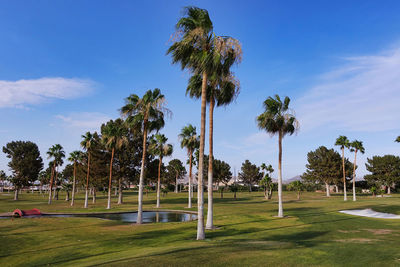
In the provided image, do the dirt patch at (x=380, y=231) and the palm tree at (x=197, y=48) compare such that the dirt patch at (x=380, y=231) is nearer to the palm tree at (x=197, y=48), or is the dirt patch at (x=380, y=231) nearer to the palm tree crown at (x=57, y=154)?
the palm tree at (x=197, y=48)

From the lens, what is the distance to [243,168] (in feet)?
497

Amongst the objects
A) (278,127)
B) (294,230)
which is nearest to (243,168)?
(278,127)

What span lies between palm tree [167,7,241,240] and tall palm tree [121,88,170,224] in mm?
10474

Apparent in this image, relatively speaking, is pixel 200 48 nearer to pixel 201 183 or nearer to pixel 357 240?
pixel 201 183

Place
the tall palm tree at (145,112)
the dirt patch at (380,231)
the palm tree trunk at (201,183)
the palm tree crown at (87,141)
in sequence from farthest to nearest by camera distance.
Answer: the palm tree crown at (87,141)
the tall palm tree at (145,112)
the dirt patch at (380,231)
the palm tree trunk at (201,183)

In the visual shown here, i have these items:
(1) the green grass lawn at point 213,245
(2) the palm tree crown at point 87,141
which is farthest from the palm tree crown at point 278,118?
(2) the palm tree crown at point 87,141

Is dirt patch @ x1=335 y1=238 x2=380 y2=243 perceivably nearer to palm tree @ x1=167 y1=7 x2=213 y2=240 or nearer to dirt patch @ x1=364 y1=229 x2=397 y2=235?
dirt patch @ x1=364 y1=229 x2=397 y2=235

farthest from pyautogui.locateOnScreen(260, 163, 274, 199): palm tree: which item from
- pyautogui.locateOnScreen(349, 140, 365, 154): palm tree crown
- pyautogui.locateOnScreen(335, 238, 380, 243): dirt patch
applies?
pyautogui.locateOnScreen(335, 238, 380, 243): dirt patch

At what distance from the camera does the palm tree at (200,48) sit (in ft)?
63.5

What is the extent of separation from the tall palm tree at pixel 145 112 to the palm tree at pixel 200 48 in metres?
10.5

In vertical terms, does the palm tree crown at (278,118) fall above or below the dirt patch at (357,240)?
above

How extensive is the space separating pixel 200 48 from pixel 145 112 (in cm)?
1271

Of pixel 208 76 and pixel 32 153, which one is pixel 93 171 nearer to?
pixel 32 153

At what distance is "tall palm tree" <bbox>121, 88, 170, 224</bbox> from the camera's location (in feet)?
101
